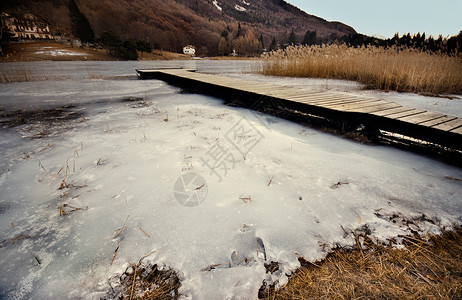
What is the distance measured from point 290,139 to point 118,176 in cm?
181

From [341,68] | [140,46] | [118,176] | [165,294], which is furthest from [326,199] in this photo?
[140,46]

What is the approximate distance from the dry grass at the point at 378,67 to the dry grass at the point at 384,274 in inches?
213

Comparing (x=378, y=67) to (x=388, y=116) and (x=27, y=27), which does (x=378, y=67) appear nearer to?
(x=388, y=116)

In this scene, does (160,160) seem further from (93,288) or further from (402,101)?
(402,101)

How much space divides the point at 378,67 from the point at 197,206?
6619 mm

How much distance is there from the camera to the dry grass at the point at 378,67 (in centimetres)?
486

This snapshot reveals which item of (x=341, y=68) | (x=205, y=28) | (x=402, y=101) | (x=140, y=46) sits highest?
(x=205, y=28)

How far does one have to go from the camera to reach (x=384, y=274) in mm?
808

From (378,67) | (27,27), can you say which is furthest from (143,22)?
(378,67)

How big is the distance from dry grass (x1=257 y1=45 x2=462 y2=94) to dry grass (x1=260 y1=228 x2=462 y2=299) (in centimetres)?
541

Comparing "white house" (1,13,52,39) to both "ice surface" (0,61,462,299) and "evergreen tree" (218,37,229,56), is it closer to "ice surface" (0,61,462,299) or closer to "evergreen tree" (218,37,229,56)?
"evergreen tree" (218,37,229,56)

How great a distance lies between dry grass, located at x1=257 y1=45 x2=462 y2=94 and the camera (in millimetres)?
4859

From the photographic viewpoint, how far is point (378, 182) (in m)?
1.50

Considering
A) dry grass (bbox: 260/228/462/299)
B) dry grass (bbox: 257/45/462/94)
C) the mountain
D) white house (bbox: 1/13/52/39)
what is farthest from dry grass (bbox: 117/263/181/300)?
white house (bbox: 1/13/52/39)
